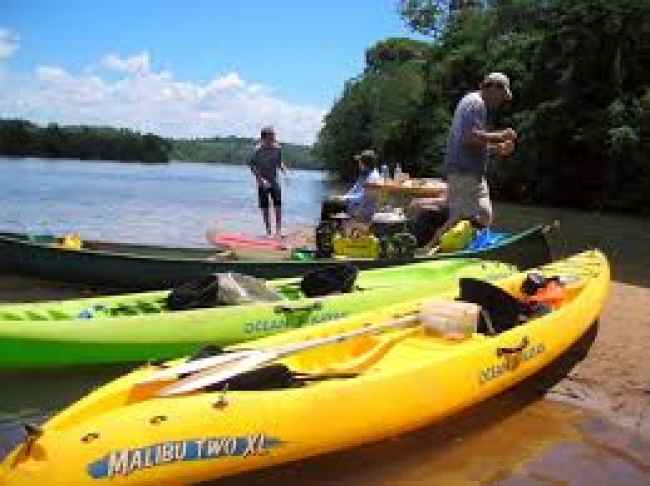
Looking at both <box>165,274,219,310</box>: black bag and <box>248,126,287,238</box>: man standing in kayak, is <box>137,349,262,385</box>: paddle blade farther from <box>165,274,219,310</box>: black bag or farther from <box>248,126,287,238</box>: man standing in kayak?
<box>248,126,287,238</box>: man standing in kayak

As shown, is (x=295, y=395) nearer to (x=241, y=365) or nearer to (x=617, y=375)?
(x=241, y=365)

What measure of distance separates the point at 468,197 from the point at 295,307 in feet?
11.4

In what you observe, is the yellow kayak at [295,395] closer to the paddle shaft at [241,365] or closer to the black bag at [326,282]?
the paddle shaft at [241,365]

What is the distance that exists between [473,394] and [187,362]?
1.98 m

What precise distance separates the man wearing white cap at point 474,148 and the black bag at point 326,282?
7.54 feet

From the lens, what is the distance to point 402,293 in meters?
9.05

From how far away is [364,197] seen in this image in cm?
1283

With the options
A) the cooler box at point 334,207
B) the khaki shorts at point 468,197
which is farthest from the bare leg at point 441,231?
the cooler box at point 334,207

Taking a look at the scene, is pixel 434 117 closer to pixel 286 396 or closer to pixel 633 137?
pixel 633 137

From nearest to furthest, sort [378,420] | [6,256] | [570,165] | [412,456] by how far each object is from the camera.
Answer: [378,420] < [412,456] < [6,256] < [570,165]

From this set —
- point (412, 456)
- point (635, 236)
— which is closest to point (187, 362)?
point (412, 456)

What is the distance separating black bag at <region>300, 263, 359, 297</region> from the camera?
871cm

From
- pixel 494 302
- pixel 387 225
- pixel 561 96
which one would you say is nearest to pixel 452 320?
pixel 494 302

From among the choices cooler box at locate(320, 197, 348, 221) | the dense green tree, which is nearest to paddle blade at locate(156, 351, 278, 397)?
cooler box at locate(320, 197, 348, 221)
